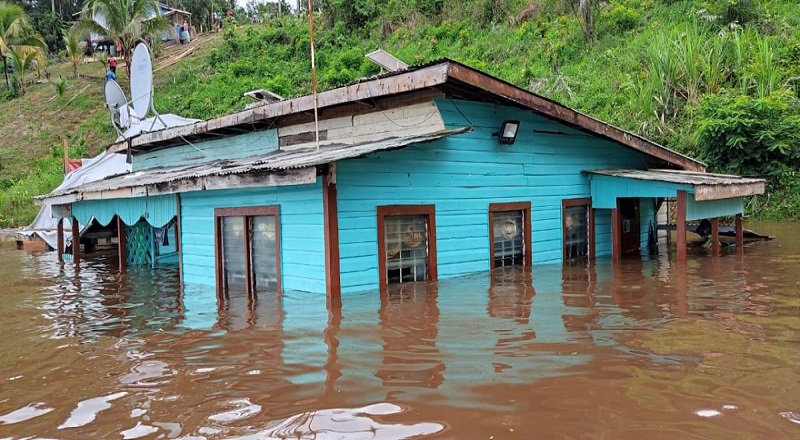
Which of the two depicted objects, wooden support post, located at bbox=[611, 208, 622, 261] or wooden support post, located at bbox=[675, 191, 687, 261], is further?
wooden support post, located at bbox=[611, 208, 622, 261]

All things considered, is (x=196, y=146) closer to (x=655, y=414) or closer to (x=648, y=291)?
(x=648, y=291)

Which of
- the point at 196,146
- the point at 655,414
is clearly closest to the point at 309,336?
the point at 655,414

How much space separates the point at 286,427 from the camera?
12.5ft

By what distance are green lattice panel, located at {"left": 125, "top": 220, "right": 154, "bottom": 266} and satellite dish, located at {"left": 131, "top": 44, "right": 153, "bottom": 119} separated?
4215 millimetres

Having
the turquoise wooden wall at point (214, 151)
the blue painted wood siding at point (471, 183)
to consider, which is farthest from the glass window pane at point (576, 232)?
the turquoise wooden wall at point (214, 151)

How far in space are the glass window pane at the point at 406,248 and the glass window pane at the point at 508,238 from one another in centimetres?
158

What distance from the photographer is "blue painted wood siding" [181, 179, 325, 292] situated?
819cm

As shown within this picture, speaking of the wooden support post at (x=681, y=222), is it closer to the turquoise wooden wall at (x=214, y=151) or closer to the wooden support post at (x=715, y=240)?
the wooden support post at (x=715, y=240)

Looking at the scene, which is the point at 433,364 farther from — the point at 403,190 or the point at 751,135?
the point at 751,135

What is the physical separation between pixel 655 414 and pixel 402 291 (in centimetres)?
485

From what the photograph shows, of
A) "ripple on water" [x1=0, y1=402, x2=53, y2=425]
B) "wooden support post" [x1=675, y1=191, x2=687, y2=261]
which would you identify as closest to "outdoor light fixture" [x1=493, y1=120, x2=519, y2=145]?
"wooden support post" [x1=675, y1=191, x2=687, y2=261]

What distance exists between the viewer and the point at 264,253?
30.7 feet

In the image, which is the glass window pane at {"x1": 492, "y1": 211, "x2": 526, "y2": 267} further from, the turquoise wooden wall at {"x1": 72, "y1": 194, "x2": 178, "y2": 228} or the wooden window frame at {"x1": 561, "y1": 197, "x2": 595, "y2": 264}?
the turquoise wooden wall at {"x1": 72, "y1": 194, "x2": 178, "y2": 228}

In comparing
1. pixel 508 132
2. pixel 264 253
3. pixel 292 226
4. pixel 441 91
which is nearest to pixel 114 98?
pixel 264 253
